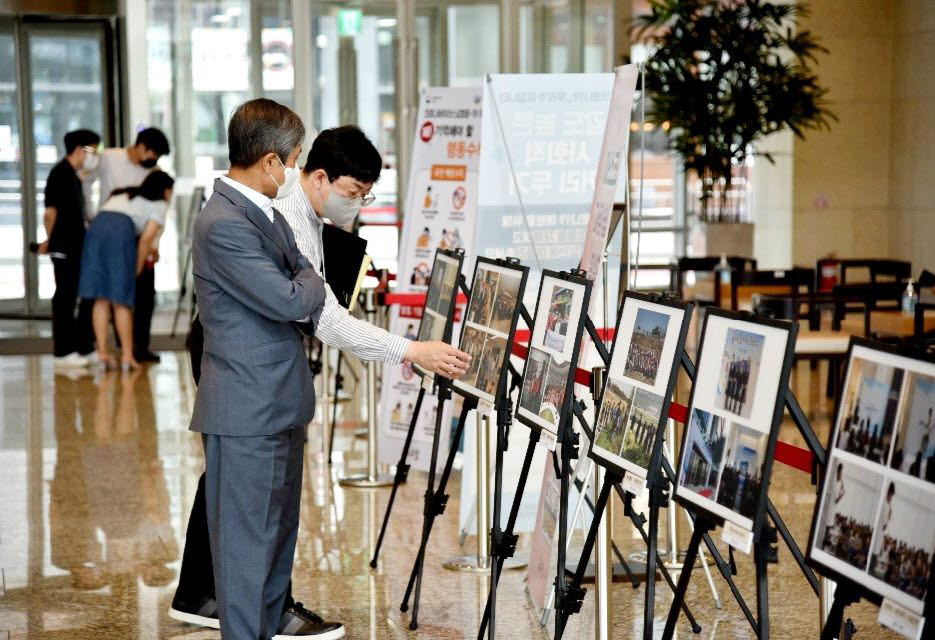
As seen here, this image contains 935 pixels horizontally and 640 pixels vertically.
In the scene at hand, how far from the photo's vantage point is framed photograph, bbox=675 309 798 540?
2389 millimetres

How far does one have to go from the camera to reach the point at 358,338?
3586mm

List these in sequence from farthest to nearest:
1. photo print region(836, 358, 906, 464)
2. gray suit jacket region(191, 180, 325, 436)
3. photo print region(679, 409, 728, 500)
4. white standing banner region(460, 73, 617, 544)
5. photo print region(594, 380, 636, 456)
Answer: white standing banner region(460, 73, 617, 544) → gray suit jacket region(191, 180, 325, 436) → photo print region(594, 380, 636, 456) → photo print region(679, 409, 728, 500) → photo print region(836, 358, 906, 464)

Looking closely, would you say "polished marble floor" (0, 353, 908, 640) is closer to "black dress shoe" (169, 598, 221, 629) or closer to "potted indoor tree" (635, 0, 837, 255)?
"black dress shoe" (169, 598, 221, 629)

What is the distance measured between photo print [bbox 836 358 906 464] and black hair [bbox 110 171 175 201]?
8286 millimetres

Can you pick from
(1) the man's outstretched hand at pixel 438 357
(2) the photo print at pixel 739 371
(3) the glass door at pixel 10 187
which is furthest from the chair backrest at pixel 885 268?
(2) the photo print at pixel 739 371

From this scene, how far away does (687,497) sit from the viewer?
8.68ft

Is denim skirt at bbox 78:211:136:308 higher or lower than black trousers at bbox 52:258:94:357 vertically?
higher

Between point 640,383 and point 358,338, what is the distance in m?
0.98

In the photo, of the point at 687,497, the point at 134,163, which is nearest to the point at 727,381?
the point at 687,497

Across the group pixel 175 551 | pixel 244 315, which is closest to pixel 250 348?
pixel 244 315

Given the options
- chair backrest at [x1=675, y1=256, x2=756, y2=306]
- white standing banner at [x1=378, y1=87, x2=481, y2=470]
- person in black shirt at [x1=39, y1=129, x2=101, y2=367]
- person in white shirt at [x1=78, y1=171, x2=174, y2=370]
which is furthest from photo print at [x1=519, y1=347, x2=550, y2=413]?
person in black shirt at [x1=39, y1=129, x2=101, y2=367]

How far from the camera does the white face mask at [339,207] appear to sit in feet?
12.7

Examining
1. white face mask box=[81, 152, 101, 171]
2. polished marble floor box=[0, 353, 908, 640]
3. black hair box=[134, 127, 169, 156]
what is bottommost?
polished marble floor box=[0, 353, 908, 640]

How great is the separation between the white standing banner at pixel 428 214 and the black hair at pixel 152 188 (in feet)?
12.7
